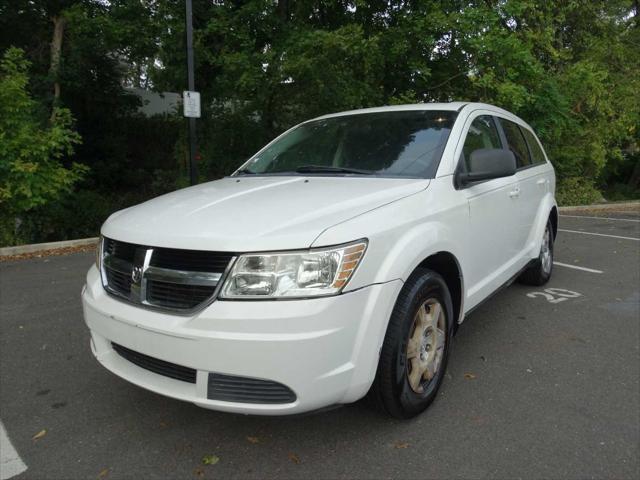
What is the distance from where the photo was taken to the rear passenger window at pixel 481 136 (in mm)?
Answer: 3322

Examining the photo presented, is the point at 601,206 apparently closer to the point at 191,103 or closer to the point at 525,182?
the point at 191,103

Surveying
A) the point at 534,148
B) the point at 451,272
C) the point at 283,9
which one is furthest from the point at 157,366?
the point at 283,9

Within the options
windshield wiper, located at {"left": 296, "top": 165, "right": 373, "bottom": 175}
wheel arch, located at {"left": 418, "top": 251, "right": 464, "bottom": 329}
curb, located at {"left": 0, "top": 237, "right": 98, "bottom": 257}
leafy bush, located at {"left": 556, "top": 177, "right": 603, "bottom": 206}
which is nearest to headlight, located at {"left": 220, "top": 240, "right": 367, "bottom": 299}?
wheel arch, located at {"left": 418, "top": 251, "right": 464, "bottom": 329}

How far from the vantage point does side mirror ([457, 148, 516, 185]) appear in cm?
297

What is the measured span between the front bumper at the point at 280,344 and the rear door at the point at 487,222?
3.70 ft

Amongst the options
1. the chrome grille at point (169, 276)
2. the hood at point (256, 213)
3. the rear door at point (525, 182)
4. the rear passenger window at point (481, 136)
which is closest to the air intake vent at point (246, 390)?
the chrome grille at point (169, 276)

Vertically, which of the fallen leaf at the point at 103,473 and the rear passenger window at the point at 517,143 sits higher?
the rear passenger window at the point at 517,143

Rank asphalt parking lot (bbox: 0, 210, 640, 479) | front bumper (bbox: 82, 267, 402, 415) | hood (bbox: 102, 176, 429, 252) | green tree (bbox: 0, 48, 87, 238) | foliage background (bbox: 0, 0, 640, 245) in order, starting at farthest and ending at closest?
foliage background (bbox: 0, 0, 640, 245)
green tree (bbox: 0, 48, 87, 238)
asphalt parking lot (bbox: 0, 210, 640, 479)
hood (bbox: 102, 176, 429, 252)
front bumper (bbox: 82, 267, 402, 415)

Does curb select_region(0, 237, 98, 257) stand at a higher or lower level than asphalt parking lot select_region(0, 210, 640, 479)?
lower

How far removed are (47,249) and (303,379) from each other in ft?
24.0

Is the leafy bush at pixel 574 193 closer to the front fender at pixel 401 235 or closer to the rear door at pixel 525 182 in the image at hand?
the rear door at pixel 525 182

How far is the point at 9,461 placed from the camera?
243cm

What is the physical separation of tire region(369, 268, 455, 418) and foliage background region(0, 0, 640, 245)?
22.3 ft

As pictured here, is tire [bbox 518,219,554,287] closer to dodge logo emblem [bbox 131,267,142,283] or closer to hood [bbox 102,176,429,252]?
hood [bbox 102,176,429,252]
